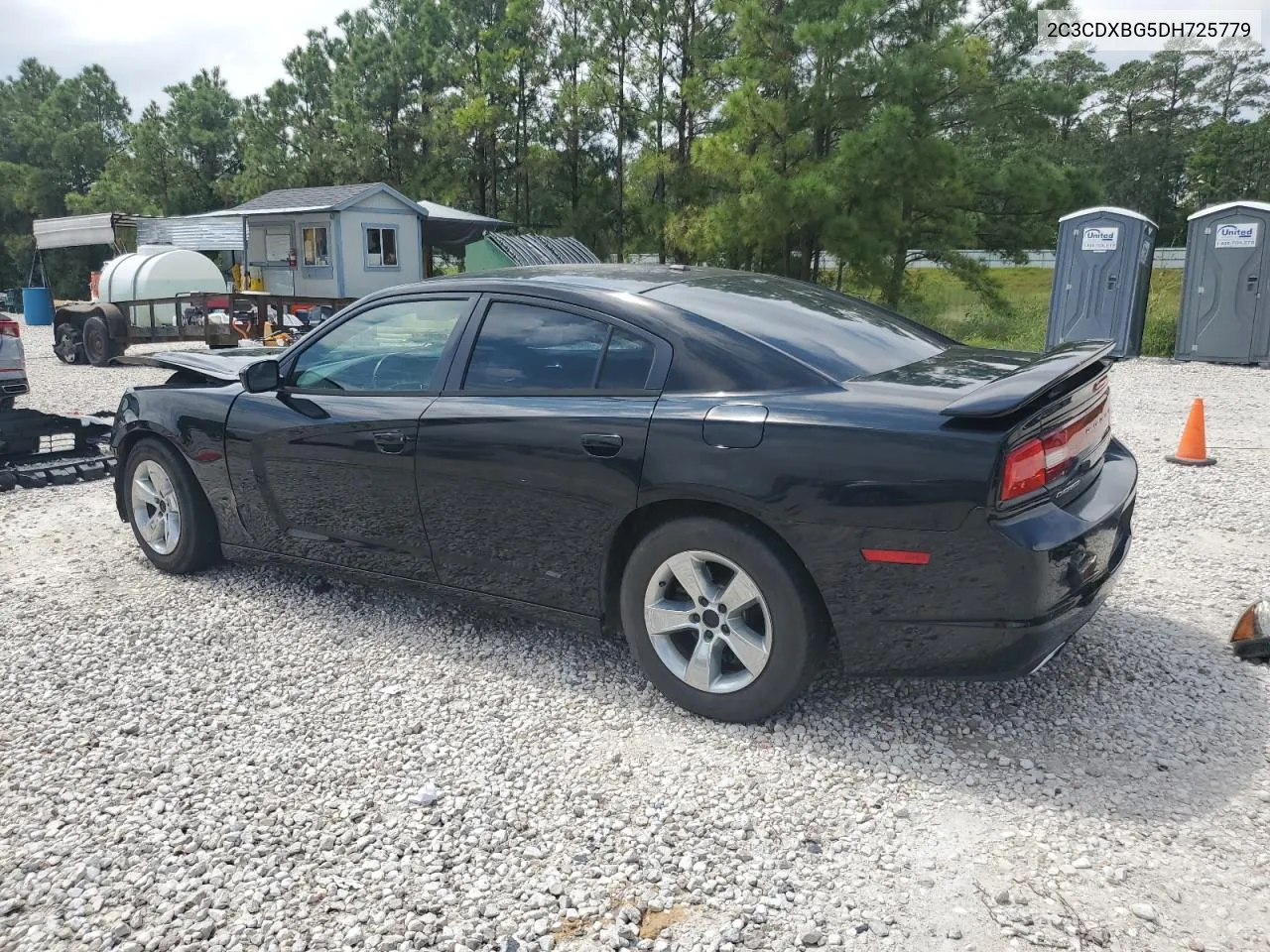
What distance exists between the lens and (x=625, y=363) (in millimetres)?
3406

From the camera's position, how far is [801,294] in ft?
13.1

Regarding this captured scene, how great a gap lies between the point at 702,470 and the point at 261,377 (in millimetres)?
Answer: 2247

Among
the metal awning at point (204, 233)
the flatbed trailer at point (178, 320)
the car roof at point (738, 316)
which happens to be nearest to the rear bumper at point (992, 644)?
the car roof at point (738, 316)

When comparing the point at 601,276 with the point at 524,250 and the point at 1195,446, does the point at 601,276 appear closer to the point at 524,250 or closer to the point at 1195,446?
the point at 1195,446

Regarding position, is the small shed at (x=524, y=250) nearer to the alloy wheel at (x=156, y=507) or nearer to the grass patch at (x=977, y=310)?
the grass patch at (x=977, y=310)

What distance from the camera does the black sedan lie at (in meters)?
2.84

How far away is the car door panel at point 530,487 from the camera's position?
10.9ft

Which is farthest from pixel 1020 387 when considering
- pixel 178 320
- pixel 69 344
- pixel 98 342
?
pixel 69 344

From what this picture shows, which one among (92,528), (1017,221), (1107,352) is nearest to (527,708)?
(1107,352)

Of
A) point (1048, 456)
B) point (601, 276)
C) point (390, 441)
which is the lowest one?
point (390, 441)

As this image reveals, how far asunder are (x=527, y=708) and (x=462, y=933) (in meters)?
1.18

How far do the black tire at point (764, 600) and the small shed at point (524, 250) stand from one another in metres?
22.8

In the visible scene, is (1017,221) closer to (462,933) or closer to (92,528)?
(92,528)

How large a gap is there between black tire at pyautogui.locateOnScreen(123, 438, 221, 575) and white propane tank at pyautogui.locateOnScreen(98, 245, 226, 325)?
14886 mm
